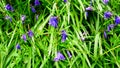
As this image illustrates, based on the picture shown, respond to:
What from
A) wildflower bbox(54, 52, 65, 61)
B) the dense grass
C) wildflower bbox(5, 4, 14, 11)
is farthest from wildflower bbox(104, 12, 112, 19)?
wildflower bbox(5, 4, 14, 11)

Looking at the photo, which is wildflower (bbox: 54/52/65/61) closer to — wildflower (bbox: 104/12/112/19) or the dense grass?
the dense grass

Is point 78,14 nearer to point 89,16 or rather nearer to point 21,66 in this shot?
point 89,16

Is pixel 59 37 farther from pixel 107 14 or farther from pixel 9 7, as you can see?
pixel 9 7

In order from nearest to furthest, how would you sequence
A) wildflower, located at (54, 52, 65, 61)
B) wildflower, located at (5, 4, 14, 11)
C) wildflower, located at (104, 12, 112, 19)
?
wildflower, located at (54, 52, 65, 61)
wildflower, located at (104, 12, 112, 19)
wildflower, located at (5, 4, 14, 11)

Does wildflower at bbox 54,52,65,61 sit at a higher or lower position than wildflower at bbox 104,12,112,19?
lower

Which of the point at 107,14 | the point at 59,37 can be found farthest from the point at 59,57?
the point at 107,14

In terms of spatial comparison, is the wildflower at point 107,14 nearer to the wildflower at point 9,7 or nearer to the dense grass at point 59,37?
the dense grass at point 59,37

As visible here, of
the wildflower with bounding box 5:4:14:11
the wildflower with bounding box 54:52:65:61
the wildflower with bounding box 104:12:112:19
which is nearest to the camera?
the wildflower with bounding box 54:52:65:61

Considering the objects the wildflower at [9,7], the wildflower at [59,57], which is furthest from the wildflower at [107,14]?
the wildflower at [9,7]

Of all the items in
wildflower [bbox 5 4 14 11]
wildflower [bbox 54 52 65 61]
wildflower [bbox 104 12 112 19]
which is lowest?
wildflower [bbox 54 52 65 61]
